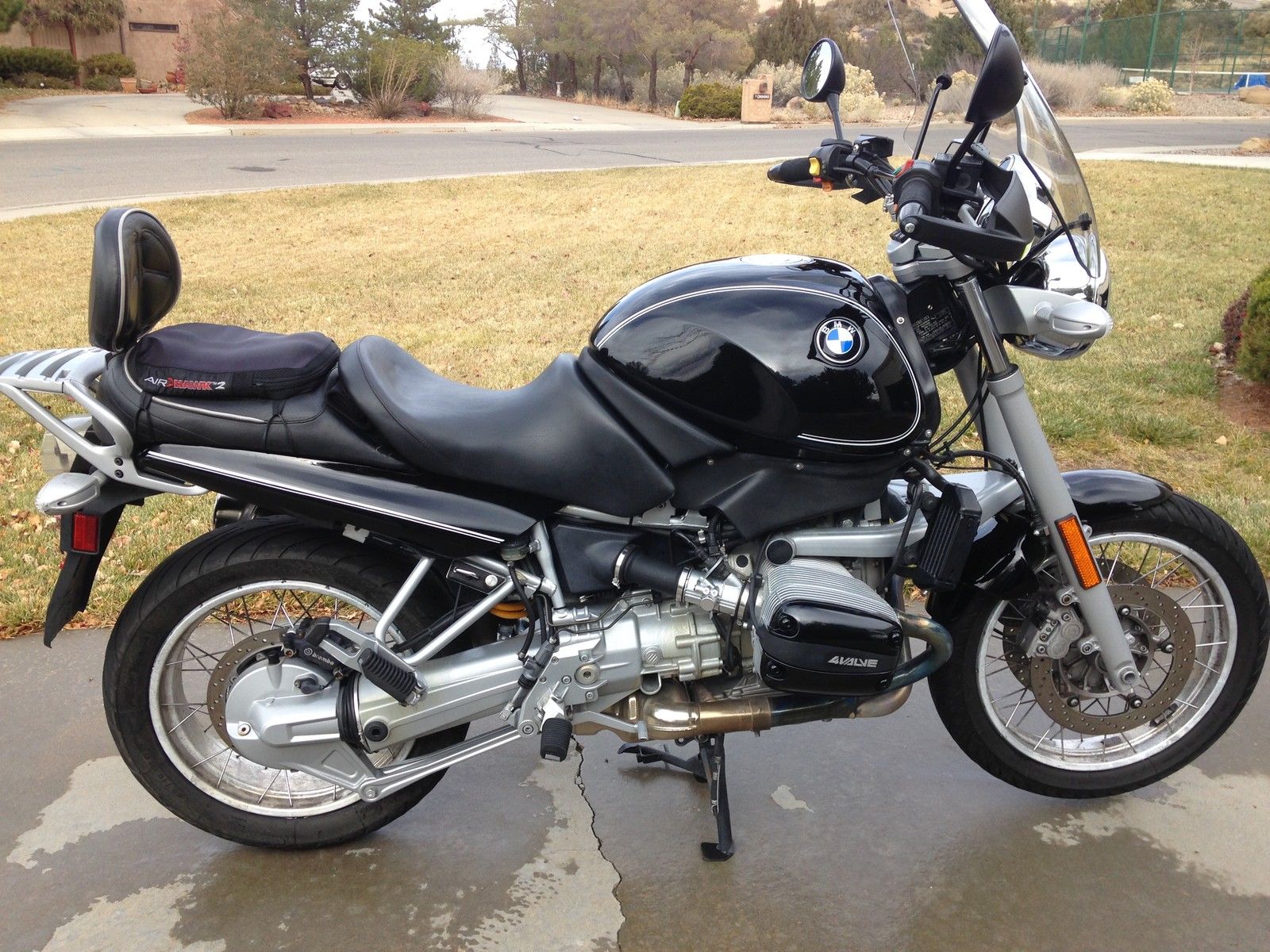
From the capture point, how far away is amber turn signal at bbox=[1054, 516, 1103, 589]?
233cm

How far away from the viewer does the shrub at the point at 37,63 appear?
89.9 feet

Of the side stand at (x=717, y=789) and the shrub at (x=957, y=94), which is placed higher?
the shrub at (x=957, y=94)

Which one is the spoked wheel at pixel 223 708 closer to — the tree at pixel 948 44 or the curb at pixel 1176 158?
the tree at pixel 948 44

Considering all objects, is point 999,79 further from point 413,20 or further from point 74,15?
point 74,15

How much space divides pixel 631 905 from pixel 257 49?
917 inches

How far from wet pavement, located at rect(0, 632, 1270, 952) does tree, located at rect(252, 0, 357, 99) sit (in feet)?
86.2

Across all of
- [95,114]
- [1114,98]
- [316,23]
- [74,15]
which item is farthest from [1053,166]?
[74,15]

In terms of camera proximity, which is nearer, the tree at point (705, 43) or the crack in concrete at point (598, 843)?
the crack in concrete at point (598, 843)

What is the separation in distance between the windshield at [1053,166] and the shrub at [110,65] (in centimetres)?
3393

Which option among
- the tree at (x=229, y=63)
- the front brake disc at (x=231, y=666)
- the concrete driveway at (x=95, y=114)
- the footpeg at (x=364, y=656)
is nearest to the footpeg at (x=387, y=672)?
the footpeg at (x=364, y=656)

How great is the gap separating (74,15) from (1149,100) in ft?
103

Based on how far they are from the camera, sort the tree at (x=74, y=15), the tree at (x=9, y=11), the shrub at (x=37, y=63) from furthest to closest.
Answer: the tree at (x=74, y=15), the tree at (x=9, y=11), the shrub at (x=37, y=63)

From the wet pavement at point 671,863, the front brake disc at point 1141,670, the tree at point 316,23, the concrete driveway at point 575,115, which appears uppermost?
the tree at point 316,23

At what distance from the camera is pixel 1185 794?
2775 mm
